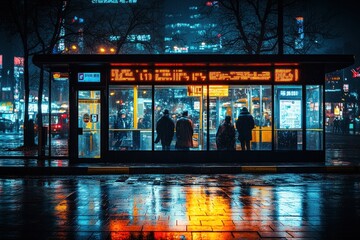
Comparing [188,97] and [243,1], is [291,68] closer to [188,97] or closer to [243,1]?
[188,97]

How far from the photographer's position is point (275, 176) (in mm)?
13930

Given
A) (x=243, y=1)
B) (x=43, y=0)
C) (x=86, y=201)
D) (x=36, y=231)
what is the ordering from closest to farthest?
(x=36, y=231) → (x=86, y=201) → (x=43, y=0) → (x=243, y=1)

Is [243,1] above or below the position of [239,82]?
above

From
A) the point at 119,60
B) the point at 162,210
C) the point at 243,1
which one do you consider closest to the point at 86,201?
the point at 162,210

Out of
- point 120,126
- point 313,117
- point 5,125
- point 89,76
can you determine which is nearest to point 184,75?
point 120,126

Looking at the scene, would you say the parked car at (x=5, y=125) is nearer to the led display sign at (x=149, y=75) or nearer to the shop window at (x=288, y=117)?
the led display sign at (x=149, y=75)

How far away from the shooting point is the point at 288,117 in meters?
17.3

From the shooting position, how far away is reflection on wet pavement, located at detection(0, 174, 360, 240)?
6410mm

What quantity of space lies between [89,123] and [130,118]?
5.49 ft

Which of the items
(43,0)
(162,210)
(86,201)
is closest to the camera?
(162,210)

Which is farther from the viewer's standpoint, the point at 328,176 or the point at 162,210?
the point at 328,176

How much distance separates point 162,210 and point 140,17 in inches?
925

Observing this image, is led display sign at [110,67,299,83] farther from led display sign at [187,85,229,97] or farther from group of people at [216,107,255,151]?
group of people at [216,107,255,151]

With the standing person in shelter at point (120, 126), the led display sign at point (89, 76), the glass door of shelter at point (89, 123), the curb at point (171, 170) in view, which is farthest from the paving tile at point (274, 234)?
the led display sign at point (89, 76)
